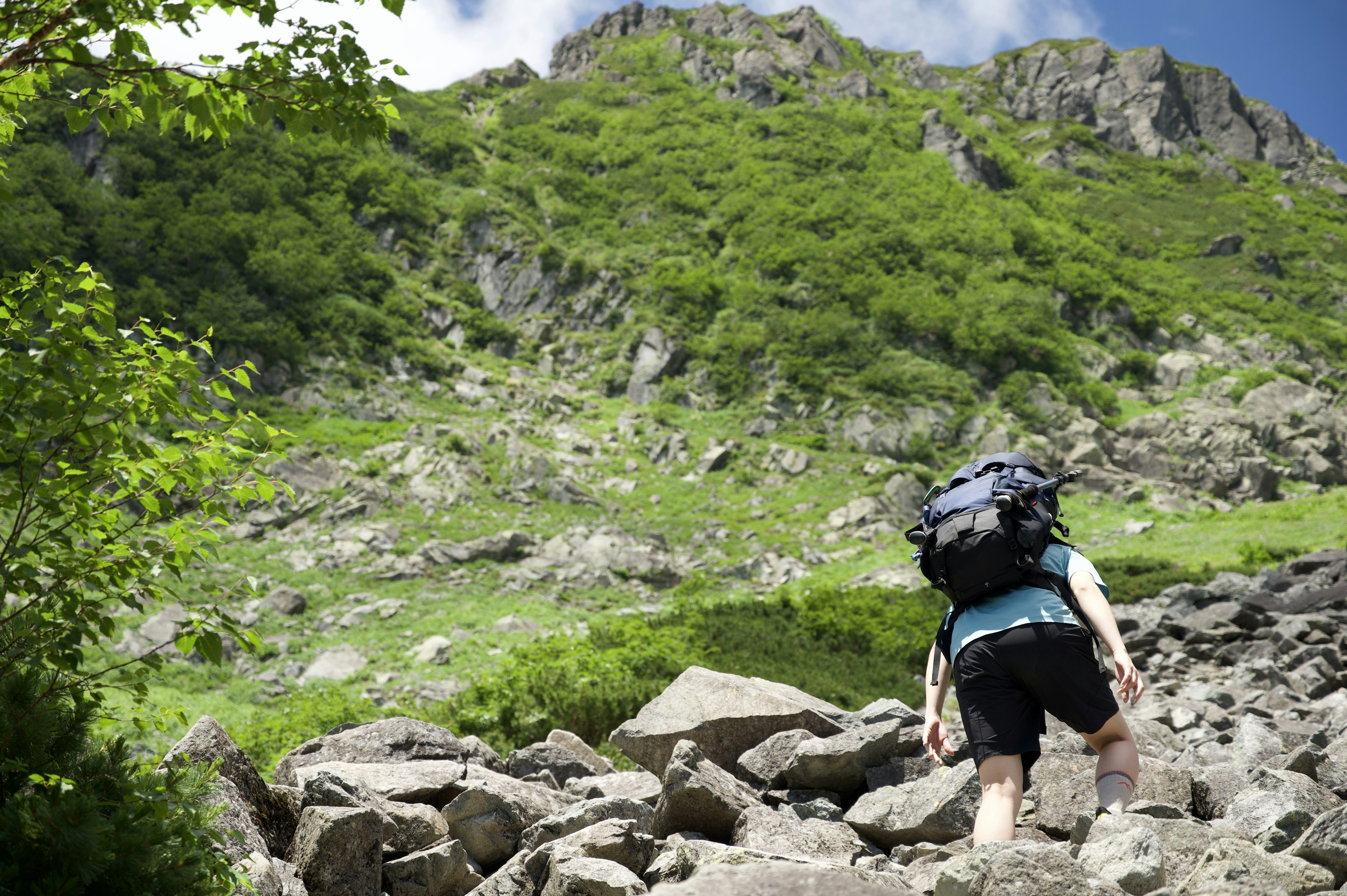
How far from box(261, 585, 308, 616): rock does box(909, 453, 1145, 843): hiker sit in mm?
16706

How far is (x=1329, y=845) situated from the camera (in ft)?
8.84

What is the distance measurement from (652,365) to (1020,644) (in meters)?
31.2

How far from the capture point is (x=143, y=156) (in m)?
32.6

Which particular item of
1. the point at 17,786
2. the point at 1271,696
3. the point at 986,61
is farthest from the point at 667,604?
the point at 986,61

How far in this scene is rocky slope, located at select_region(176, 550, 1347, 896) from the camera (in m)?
2.50

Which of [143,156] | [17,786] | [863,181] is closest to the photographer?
[17,786]

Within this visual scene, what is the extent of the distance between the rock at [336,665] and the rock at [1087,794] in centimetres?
1184

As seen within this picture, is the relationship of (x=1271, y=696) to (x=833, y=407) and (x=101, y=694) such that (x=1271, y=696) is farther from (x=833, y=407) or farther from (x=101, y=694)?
(x=833, y=407)

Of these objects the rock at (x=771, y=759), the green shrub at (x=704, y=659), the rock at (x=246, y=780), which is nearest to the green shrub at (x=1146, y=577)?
the green shrub at (x=704, y=659)

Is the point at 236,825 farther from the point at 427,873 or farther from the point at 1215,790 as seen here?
the point at 1215,790

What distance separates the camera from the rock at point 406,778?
412cm

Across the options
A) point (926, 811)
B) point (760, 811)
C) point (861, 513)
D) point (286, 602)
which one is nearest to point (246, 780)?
point (760, 811)

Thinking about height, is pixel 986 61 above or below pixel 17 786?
above

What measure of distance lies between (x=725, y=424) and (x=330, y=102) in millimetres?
28412
